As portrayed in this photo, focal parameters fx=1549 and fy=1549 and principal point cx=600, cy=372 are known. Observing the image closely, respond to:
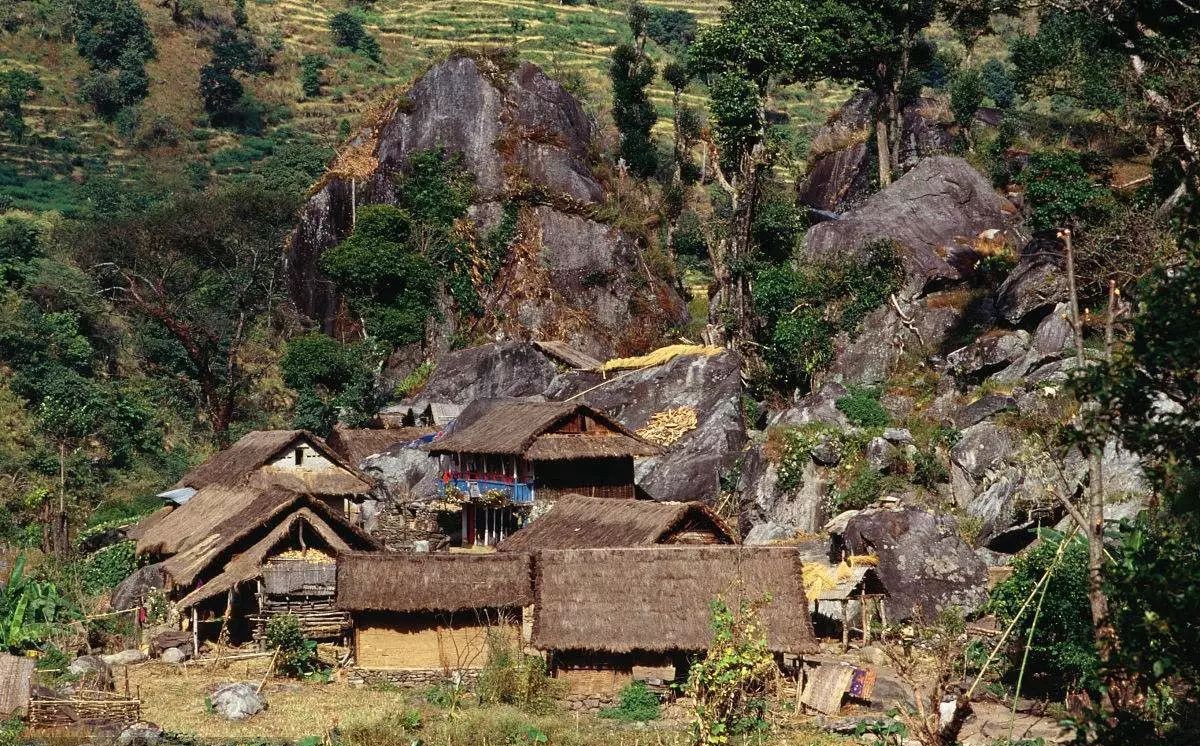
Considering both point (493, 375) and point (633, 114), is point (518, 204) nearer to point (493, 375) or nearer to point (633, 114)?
point (493, 375)

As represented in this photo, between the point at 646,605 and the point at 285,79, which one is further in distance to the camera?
the point at 285,79

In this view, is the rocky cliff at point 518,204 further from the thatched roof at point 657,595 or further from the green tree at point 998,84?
the green tree at point 998,84

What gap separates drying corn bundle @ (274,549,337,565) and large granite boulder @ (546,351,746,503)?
11955 mm

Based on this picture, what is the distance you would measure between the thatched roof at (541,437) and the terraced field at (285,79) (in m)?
43.8

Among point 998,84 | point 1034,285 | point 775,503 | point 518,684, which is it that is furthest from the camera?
point 998,84

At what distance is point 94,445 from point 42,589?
810 inches

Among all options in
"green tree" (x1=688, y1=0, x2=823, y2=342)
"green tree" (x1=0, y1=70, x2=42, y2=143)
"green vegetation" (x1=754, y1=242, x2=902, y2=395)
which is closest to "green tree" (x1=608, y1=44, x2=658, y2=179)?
"green tree" (x1=688, y1=0, x2=823, y2=342)

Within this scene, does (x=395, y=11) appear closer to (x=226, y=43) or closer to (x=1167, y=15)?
(x=226, y=43)

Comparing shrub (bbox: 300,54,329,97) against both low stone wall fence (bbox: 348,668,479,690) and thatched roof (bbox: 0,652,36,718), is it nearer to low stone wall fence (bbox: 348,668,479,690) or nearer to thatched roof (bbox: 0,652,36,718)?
low stone wall fence (bbox: 348,668,479,690)

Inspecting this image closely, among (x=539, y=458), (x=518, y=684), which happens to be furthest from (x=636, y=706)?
(x=539, y=458)

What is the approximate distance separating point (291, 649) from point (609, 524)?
25.7ft

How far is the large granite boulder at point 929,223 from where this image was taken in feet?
164

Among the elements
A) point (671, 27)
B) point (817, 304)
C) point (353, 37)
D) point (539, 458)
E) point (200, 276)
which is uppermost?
point (671, 27)

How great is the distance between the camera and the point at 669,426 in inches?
1934
